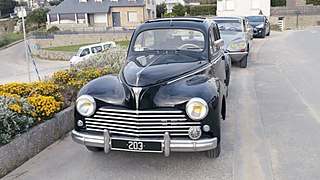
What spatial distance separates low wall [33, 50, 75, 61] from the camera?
33438 millimetres

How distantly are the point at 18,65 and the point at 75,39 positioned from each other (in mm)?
9497

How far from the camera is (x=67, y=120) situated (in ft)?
17.6

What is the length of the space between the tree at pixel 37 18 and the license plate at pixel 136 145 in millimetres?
58361

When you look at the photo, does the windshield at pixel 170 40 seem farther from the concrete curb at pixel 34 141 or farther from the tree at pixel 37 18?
the tree at pixel 37 18

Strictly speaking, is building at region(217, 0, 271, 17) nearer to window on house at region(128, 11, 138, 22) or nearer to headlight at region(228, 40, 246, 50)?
window on house at region(128, 11, 138, 22)

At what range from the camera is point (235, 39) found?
34.6 ft

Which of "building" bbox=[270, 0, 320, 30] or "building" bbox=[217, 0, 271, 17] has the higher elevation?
"building" bbox=[217, 0, 271, 17]

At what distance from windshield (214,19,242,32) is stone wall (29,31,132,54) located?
27706 millimetres

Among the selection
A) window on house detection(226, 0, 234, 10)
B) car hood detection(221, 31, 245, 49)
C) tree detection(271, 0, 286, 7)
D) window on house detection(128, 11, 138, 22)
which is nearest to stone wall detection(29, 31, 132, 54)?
window on house detection(128, 11, 138, 22)

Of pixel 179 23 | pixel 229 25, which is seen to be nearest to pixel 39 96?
pixel 179 23

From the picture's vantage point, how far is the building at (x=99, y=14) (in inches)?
1873

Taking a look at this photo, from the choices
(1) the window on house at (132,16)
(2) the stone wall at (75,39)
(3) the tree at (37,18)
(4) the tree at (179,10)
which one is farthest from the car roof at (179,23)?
(3) the tree at (37,18)

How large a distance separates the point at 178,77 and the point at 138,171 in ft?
4.26

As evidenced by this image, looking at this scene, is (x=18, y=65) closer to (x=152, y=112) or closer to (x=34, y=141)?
(x=34, y=141)
